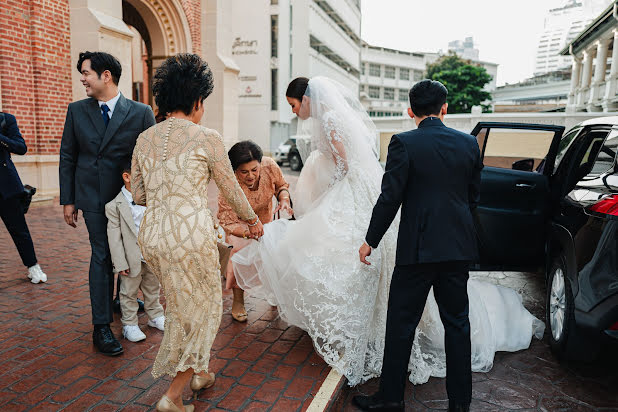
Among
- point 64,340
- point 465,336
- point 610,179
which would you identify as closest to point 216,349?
point 64,340

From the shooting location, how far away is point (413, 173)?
2.69 metres

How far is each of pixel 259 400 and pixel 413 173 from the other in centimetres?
178

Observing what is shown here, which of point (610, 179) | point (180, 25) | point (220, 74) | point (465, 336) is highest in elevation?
point (180, 25)

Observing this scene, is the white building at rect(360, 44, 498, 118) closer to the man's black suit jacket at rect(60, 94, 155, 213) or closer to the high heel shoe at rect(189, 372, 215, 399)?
the man's black suit jacket at rect(60, 94, 155, 213)

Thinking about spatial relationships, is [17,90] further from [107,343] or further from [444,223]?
[444,223]

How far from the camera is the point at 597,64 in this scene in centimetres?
3244

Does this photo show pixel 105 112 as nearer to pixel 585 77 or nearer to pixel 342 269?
pixel 342 269

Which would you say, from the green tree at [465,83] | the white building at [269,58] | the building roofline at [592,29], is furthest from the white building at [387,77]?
the building roofline at [592,29]

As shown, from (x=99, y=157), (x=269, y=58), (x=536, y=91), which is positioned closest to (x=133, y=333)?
(x=99, y=157)

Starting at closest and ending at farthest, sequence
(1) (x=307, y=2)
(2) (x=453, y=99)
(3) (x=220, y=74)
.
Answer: (3) (x=220, y=74)
(1) (x=307, y=2)
(2) (x=453, y=99)

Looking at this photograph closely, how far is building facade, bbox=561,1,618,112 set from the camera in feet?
92.2

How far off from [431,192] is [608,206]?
1.35 meters

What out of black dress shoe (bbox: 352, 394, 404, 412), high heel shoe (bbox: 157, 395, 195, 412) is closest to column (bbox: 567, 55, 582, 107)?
black dress shoe (bbox: 352, 394, 404, 412)

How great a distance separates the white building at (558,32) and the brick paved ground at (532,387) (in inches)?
5939
